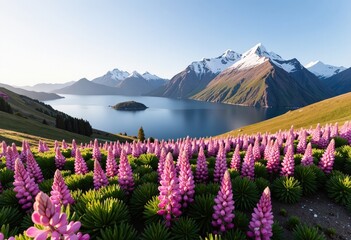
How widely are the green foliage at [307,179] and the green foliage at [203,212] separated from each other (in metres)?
6.51

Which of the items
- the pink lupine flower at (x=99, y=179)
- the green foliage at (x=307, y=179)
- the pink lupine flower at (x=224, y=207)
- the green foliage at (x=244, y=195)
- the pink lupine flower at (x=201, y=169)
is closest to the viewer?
the pink lupine flower at (x=224, y=207)

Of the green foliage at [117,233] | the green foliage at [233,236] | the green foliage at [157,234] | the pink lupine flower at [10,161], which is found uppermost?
the pink lupine flower at [10,161]

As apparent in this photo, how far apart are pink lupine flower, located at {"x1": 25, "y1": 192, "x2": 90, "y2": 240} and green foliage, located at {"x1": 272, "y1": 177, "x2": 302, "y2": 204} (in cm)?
1062

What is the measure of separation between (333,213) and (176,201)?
338 inches

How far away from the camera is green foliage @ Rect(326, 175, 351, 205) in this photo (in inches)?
453

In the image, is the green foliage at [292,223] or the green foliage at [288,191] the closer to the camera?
the green foliage at [292,223]

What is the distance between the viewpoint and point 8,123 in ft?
241

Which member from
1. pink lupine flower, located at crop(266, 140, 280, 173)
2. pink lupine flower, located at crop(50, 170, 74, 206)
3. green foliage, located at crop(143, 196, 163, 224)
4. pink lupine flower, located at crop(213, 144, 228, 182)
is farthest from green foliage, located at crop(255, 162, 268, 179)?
pink lupine flower, located at crop(50, 170, 74, 206)

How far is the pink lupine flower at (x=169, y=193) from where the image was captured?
7582 millimetres

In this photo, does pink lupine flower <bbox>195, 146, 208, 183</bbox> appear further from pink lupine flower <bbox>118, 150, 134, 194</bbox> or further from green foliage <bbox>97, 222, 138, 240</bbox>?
green foliage <bbox>97, 222, 138, 240</bbox>

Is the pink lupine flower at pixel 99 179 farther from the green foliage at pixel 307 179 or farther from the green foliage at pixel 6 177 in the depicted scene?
the green foliage at pixel 307 179

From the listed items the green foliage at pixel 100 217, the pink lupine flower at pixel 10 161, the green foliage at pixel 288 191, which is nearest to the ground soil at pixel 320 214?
the green foliage at pixel 288 191

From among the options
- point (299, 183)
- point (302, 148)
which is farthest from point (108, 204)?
point (302, 148)

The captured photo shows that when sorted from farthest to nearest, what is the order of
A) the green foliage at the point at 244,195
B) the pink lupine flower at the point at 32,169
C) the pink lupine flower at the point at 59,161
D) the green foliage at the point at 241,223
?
the pink lupine flower at the point at 59,161, the pink lupine flower at the point at 32,169, the green foliage at the point at 244,195, the green foliage at the point at 241,223
